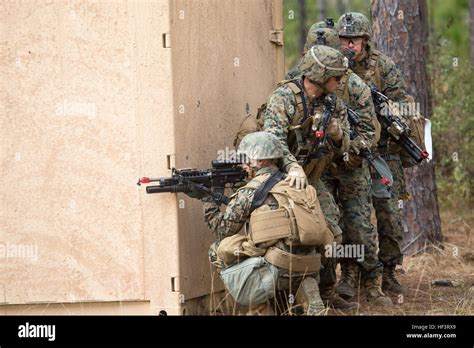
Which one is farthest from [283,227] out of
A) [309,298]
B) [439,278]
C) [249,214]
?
[439,278]

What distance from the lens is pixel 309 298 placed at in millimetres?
7332

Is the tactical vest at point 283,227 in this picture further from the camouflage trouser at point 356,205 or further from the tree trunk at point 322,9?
the tree trunk at point 322,9

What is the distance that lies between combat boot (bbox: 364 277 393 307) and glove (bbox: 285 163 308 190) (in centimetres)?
185

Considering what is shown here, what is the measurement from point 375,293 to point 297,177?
1.95 m

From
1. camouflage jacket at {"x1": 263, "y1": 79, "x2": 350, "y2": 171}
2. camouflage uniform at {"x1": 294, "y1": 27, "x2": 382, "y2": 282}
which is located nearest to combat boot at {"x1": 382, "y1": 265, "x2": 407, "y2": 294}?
camouflage uniform at {"x1": 294, "y1": 27, "x2": 382, "y2": 282}

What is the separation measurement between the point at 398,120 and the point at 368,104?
51 cm

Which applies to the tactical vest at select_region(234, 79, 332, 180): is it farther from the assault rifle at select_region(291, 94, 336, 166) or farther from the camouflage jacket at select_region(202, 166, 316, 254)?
the camouflage jacket at select_region(202, 166, 316, 254)

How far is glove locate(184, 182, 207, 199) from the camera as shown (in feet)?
24.1

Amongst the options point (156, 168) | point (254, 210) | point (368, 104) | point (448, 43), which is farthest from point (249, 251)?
point (448, 43)

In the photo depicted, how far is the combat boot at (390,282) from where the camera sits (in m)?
9.36

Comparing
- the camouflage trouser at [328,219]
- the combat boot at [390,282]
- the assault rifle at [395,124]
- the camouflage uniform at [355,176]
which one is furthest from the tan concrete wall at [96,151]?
the combat boot at [390,282]

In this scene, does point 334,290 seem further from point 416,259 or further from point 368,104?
point 416,259

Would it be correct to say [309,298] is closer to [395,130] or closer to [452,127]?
[395,130]
